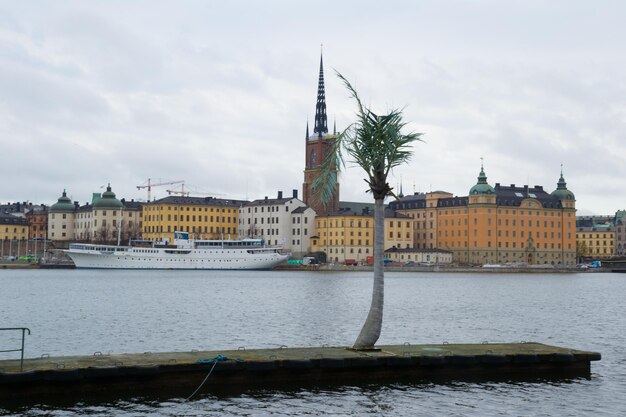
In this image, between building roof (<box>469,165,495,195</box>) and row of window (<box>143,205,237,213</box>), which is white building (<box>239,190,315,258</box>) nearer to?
row of window (<box>143,205,237,213</box>)

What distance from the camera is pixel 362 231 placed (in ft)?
574

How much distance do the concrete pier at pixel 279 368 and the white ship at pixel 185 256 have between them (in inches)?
5125

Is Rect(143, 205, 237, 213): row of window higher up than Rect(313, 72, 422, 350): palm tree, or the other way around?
Rect(143, 205, 237, 213): row of window

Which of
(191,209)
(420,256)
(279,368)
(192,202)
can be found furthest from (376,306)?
(192,202)

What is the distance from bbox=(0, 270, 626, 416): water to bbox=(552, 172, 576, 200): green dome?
97.7 m

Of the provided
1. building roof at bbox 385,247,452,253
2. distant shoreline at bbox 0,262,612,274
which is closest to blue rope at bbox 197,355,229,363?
distant shoreline at bbox 0,262,612,274

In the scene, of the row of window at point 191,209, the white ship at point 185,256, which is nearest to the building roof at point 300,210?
the row of window at point 191,209

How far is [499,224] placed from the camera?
6944 inches

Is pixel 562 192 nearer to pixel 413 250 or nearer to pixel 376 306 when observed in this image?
pixel 413 250

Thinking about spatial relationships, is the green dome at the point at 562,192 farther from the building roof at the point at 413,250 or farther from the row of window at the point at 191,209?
the row of window at the point at 191,209

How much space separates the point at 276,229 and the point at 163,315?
124 m

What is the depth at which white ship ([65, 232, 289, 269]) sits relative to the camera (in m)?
158

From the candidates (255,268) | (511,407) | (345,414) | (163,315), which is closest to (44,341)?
(163,315)

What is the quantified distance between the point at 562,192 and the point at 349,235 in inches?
2070
